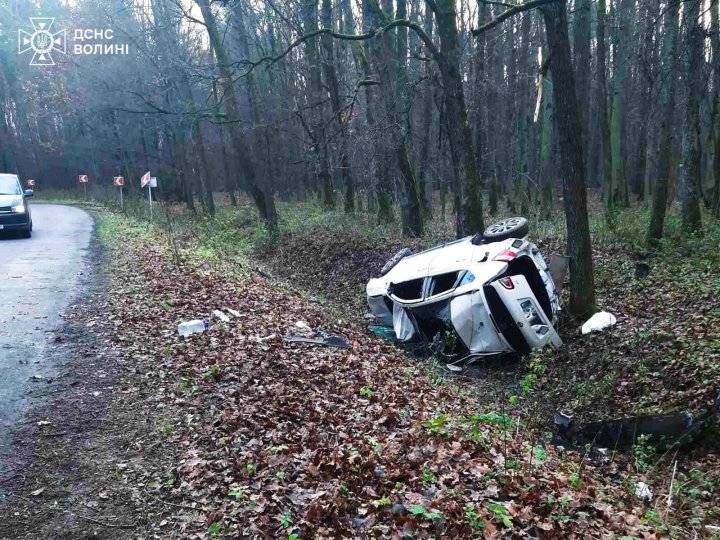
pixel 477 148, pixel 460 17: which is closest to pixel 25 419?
pixel 477 148

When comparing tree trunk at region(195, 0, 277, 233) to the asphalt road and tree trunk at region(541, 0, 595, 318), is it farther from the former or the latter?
tree trunk at region(541, 0, 595, 318)

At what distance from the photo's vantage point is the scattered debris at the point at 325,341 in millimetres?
8602

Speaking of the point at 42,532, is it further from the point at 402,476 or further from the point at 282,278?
the point at 282,278

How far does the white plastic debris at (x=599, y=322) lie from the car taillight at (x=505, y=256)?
1782 mm

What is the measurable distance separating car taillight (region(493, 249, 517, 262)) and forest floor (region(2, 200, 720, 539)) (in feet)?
5.69

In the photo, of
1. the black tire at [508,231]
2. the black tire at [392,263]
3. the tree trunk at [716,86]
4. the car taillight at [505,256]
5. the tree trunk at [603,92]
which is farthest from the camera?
the tree trunk at [603,92]

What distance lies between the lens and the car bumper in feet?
53.6

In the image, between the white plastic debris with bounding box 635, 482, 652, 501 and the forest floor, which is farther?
the white plastic debris with bounding box 635, 482, 652, 501

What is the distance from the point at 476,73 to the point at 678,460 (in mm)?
16685

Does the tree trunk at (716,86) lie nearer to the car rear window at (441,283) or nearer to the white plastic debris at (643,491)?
the car rear window at (441,283)

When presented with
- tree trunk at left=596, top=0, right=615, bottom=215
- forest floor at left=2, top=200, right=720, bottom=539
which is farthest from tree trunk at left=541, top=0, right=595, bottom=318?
tree trunk at left=596, top=0, right=615, bottom=215

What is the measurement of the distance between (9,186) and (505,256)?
15618 mm

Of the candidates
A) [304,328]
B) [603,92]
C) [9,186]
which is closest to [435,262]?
[304,328]

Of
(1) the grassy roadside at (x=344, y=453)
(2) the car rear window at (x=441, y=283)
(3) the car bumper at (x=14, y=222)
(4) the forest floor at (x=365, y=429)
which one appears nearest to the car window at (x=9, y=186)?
(3) the car bumper at (x=14, y=222)
